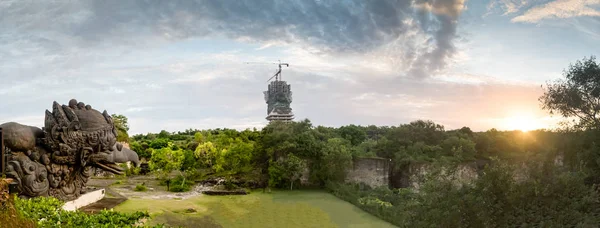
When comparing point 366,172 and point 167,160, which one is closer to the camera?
point 167,160

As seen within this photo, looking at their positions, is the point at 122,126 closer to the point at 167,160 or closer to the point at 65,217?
the point at 167,160

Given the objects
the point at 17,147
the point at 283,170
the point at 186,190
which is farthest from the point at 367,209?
the point at 17,147

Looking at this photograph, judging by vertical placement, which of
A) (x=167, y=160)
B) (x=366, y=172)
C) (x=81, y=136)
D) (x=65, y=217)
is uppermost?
(x=81, y=136)

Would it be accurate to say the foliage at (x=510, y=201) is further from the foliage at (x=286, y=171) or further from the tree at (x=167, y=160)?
the tree at (x=167, y=160)

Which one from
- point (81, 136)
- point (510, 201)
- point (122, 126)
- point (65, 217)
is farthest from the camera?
point (122, 126)

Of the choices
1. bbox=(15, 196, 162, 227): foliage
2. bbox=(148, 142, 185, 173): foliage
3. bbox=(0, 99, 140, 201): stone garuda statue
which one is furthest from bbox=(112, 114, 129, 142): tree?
bbox=(15, 196, 162, 227): foliage

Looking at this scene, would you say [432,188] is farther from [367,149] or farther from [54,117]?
[367,149]

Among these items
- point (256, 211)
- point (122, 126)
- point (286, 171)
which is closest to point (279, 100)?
point (122, 126)
